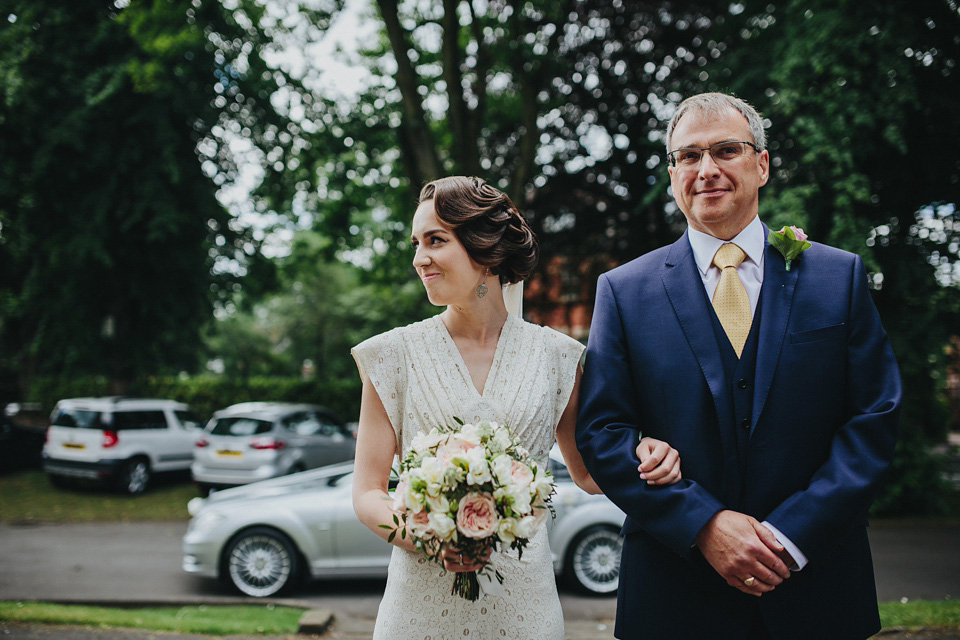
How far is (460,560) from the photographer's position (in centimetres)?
189

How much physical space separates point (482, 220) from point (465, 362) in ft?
1.71

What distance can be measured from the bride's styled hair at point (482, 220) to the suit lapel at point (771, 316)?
862mm

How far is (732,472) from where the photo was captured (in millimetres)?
2098

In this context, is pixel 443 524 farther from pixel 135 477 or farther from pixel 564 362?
pixel 135 477

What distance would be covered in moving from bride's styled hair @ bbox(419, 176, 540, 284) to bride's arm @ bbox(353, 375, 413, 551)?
615mm

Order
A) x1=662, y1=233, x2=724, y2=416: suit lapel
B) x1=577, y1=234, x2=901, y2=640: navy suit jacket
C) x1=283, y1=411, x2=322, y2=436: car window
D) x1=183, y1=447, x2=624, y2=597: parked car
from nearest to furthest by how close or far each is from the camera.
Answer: x1=577, y1=234, x2=901, y2=640: navy suit jacket → x1=662, y1=233, x2=724, y2=416: suit lapel → x1=183, y1=447, x2=624, y2=597: parked car → x1=283, y1=411, x2=322, y2=436: car window

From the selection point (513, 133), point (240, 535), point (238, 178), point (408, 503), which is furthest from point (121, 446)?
point (408, 503)

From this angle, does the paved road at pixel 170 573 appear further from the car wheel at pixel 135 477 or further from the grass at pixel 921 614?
the car wheel at pixel 135 477

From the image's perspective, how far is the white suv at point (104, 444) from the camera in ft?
43.2

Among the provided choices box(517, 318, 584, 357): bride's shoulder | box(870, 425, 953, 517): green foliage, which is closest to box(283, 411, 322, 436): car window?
box(870, 425, 953, 517): green foliage

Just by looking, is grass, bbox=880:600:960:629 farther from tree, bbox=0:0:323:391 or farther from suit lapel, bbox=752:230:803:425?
tree, bbox=0:0:323:391

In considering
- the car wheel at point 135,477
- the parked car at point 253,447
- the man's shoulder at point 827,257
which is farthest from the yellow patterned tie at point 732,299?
the car wheel at point 135,477

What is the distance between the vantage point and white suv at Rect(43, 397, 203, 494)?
1318cm

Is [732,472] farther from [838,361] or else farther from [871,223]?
[871,223]
